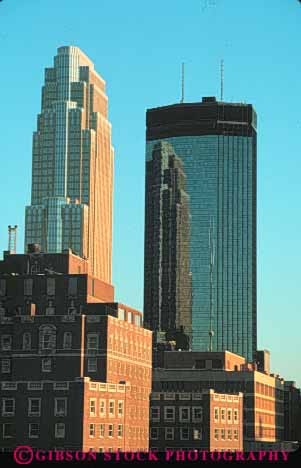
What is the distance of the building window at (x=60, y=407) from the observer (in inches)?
5408

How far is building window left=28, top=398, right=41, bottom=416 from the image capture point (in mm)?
139250

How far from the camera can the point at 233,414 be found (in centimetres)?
16862

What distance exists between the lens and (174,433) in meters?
159

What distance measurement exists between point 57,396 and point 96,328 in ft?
39.0

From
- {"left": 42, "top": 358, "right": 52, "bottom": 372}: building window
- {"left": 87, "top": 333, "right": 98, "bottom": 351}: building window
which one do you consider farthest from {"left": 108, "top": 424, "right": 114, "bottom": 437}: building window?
{"left": 42, "top": 358, "right": 52, "bottom": 372}: building window

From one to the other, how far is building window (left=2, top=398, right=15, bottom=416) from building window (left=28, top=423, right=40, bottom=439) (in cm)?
Result: 311

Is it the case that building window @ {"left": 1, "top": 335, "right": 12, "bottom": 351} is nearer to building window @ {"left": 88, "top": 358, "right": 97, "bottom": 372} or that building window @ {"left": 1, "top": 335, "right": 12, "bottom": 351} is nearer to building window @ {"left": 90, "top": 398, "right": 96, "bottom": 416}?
building window @ {"left": 88, "top": 358, "right": 97, "bottom": 372}

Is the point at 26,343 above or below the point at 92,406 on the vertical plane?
above

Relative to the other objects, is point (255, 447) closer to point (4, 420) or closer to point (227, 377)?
point (227, 377)

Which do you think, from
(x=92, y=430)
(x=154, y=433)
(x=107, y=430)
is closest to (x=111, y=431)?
(x=107, y=430)

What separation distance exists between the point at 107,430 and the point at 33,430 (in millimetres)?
9305

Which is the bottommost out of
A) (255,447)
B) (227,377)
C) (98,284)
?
(255,447)

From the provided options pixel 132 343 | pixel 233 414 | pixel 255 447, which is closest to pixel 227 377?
pixel 255 447

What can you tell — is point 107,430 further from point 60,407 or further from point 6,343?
point 6,343
